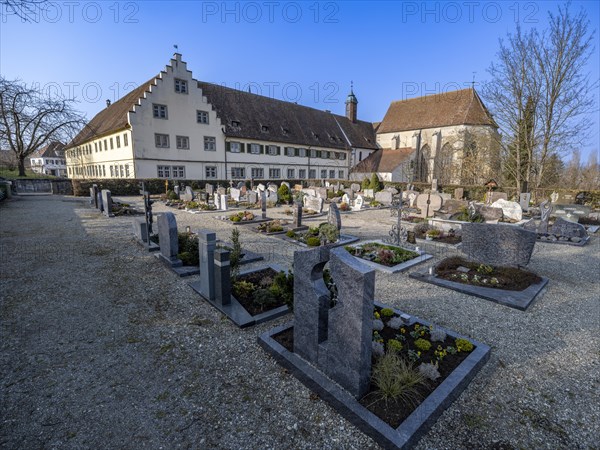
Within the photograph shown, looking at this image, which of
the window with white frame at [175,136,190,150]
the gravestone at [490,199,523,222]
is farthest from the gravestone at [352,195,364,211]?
the window with white frame at [175,136,190,150]

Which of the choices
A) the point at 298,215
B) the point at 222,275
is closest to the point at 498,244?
the point at 222,275

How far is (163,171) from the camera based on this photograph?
29.0 m

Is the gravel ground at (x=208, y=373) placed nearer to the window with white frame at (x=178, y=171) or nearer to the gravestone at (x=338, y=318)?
the gravestone at (x=338, y=318)

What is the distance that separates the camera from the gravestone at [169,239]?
24.1ft

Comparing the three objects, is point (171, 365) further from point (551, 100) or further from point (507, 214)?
point (551, 100)

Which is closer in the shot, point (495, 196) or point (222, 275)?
point (222, 275)

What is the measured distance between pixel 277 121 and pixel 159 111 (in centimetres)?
1487

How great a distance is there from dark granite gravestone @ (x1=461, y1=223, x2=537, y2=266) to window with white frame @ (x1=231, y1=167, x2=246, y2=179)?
2948 centimetres

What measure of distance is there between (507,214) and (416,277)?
1003 cm

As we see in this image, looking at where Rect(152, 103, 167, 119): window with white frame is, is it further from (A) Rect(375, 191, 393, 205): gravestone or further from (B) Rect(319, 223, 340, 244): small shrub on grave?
(B) Rect(319, 223, 340, 244): small shrub on grave

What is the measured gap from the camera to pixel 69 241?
32.8ft

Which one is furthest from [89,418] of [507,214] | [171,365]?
[507,214]

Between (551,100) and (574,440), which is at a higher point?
(551,100)

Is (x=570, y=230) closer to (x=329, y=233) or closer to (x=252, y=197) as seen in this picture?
(x=329, y=233)
